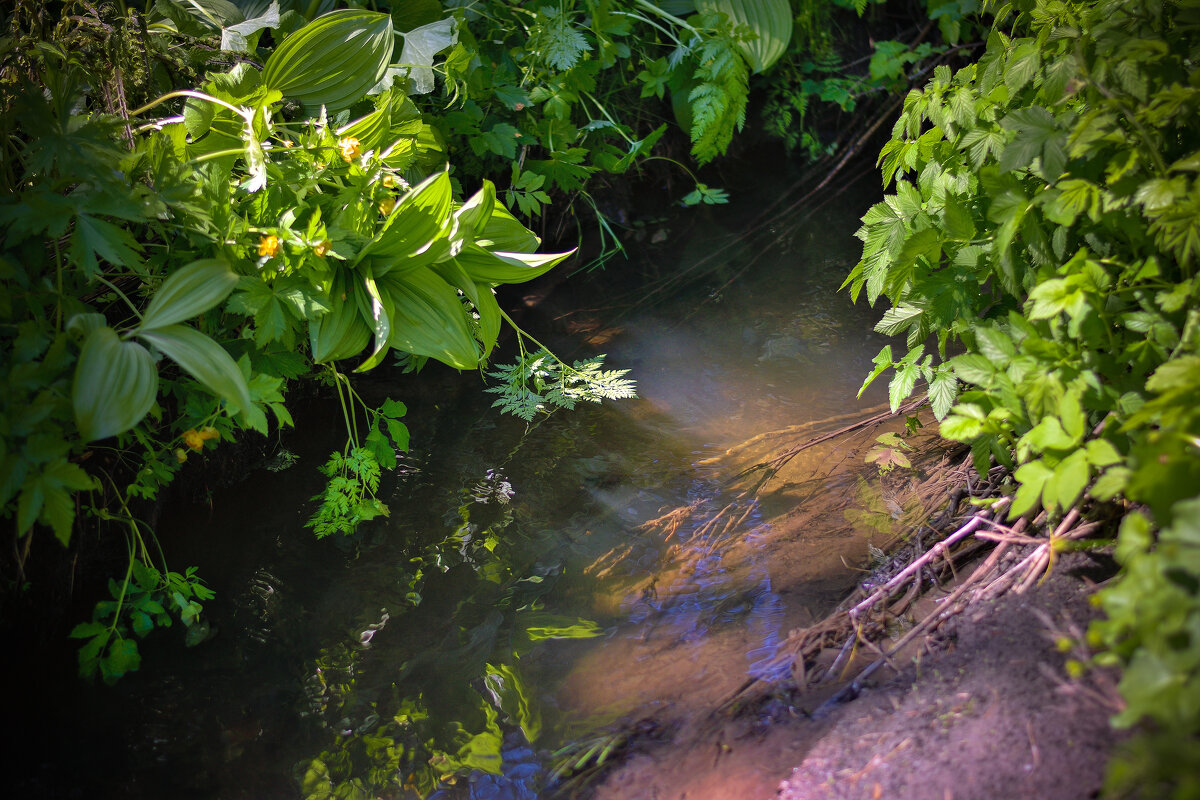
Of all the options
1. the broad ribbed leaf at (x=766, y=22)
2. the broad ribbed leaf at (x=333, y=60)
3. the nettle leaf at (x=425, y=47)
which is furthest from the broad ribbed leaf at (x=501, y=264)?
the broad ribbed leaf at (x=766, y=22)

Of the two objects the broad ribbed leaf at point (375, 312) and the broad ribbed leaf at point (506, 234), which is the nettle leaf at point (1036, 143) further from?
the broad ribbed leaf at point (375, 312)

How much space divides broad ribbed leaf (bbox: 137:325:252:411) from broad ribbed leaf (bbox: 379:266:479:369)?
15.9 inches

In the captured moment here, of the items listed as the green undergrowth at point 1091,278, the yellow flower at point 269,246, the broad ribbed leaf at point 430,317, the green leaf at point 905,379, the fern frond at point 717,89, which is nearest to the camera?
the green undergrowth at point 1091,278

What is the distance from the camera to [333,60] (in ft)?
5.59

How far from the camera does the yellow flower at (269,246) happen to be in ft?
4.40

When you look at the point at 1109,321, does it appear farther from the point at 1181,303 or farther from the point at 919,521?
the point at 919,521

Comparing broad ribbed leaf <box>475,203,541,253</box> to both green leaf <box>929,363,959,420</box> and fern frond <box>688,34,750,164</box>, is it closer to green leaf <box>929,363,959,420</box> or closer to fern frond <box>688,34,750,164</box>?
green leaf <box>929,363,959,420</box>

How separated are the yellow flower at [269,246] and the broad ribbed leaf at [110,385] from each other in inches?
11.5

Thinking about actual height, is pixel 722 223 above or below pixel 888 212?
below

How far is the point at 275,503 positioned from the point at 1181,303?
6.33 feet

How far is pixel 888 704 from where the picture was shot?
1060 mm

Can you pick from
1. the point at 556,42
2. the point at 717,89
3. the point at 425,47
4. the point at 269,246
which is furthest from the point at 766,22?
the point at 269,246

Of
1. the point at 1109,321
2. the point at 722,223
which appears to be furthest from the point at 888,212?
the point at 722,223

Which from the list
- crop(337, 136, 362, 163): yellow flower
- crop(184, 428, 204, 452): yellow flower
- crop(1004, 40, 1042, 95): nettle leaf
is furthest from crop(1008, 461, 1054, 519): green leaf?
crop(184, 428, 204, 452): yellow flower
